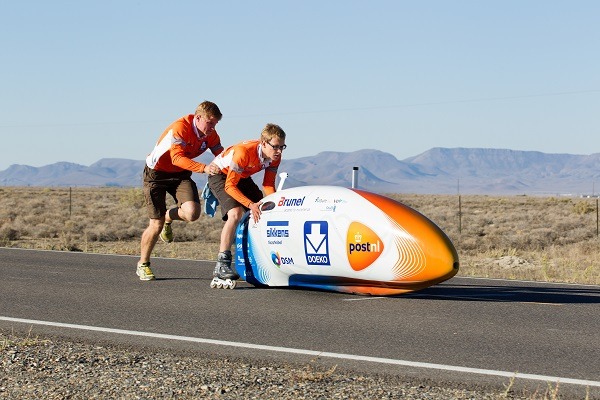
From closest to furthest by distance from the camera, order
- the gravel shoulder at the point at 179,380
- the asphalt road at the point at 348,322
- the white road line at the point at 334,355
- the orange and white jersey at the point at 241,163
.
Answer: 1. the gravel shoulder at the point at 179,380
2. the white road line at the point at 334,355
3. the asphalt road at the point at 348,322
4. the orange and white jersey at the point at 241,163

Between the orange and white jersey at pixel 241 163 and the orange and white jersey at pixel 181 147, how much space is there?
314mm

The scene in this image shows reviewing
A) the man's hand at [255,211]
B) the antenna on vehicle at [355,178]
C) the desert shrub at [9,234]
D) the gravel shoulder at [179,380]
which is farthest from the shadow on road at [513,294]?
the desert shrub at [9,234]

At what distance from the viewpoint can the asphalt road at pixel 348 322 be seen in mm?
6922

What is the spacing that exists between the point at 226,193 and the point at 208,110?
969 millimetres

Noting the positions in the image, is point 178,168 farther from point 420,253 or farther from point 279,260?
point 420,253

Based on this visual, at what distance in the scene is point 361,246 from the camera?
9.61 meters

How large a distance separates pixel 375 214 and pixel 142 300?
8.49ft

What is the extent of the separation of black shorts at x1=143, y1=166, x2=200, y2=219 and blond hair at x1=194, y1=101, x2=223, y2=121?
104 cm

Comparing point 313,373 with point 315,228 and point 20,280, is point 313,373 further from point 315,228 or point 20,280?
point 20,280

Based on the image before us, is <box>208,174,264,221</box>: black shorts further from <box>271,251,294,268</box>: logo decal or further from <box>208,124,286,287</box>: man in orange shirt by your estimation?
<box>271,251,294,268</box>: logo decal

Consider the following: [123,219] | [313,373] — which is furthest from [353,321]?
[123,219]

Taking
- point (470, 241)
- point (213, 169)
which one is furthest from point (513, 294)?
point (470, 241)

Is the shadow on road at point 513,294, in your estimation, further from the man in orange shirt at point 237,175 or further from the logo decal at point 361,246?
the man in orange shirt at point 237,175

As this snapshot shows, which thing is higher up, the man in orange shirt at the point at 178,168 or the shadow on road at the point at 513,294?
the man in orange shirt at the point at 178,168
